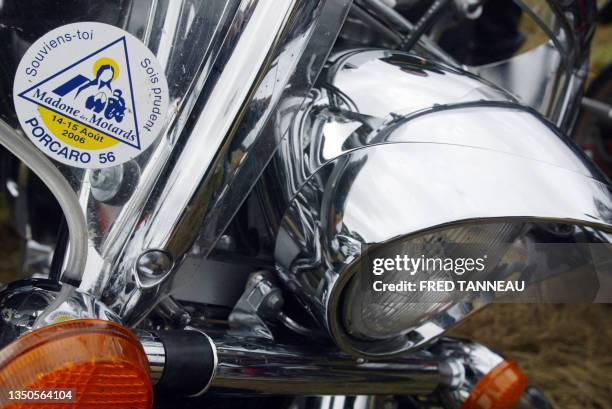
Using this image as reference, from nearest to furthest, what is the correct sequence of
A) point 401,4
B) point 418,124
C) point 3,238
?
point 418,124 < point 401,4 < point 3,238

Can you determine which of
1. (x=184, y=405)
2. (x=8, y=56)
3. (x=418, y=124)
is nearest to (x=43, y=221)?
(x=184, y=405)

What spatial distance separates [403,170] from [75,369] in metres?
0.34

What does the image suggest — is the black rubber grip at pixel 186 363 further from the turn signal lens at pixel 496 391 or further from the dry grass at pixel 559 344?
→ the dry grass at pixel 559 344

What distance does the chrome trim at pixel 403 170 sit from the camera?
0.74m

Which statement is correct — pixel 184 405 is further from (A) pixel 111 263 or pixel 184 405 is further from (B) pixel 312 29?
(B) pixel 312 29

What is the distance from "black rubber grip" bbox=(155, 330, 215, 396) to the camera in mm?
767

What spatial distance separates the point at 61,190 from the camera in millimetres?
718

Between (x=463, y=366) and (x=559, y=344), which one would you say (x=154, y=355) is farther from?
(x=559, y=344)

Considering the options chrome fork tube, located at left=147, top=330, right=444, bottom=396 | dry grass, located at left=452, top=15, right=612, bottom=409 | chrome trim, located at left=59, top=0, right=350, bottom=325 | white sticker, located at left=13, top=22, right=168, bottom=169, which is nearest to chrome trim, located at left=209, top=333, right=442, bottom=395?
chrome fork tube, located at left=147, top=330, right=444, bottom=396

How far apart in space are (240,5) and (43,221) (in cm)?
69

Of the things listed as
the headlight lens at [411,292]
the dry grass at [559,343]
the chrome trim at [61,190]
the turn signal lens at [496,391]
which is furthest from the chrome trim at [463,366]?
the dry grass at [559,343]

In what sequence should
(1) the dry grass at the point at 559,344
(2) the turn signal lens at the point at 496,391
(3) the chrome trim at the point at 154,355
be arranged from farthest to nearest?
(1) the dry grass at the point at 559,344
(2) the turn signal lens at the point at 496,391
(3) the chrome trim at the point at 154,355

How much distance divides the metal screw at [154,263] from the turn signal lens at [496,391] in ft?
1.40

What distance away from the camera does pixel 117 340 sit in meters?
0.69
